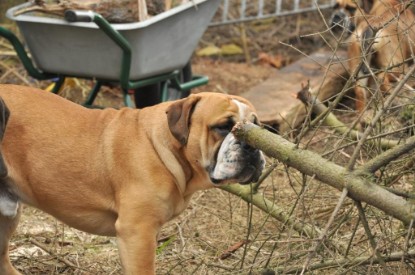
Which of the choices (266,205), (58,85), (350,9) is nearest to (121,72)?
(58,85)

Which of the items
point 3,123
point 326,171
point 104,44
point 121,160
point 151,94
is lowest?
point 151,94

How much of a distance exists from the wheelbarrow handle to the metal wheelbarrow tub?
0.09 meters

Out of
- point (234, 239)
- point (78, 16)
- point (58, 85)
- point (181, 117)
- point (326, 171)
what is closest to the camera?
point (326, 171)

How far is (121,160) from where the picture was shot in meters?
4.11

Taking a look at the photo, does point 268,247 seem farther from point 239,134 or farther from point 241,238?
point 239,134

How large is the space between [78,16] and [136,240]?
205cm

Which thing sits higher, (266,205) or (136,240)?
(136,240)

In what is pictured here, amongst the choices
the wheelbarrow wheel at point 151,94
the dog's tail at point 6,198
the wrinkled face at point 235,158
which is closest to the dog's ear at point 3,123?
the dog's tail at point 6,198

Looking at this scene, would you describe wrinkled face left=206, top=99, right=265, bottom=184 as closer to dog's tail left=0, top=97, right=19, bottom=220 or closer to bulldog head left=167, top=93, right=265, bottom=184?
bulldog head left=167, top=93, right=265, bottom=184

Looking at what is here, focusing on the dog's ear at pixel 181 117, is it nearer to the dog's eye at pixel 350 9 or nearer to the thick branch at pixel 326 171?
the thick branch at pixel 326 171

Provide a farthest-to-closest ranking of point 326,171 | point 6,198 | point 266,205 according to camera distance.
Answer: point 266,205, point 6,198, point 326,171

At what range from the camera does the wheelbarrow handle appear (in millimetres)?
5441

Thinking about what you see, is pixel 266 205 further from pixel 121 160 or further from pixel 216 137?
pixel 121 160

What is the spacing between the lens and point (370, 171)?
3.50 metres
